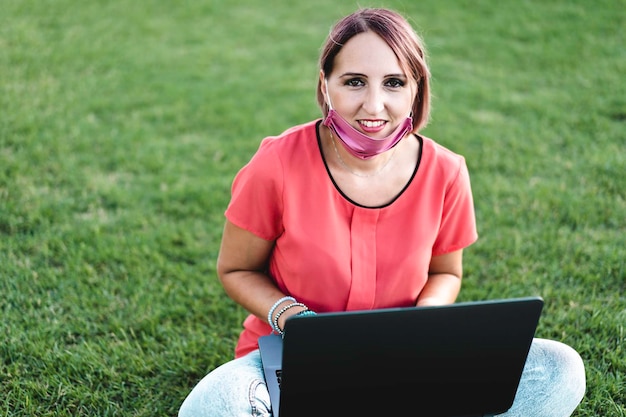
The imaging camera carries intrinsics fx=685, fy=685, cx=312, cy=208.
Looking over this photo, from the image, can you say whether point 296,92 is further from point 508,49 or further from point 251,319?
point 251,319

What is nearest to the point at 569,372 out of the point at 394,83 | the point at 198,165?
the point at 394,83

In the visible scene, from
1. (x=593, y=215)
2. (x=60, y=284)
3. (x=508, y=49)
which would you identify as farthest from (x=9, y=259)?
(x=508, y=49)

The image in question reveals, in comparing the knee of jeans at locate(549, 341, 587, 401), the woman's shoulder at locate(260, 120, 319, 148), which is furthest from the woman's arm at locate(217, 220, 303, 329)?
the knee of jeans at locate(549, 341, 587, 401)

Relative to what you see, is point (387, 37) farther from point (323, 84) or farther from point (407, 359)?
point (407, 359)

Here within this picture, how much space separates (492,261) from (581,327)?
63cm

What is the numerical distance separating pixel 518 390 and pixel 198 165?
2635 millimetres

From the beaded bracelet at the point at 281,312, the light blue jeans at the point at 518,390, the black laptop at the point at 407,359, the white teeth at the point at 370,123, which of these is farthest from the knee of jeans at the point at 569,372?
the white teeth at the point at 370,123

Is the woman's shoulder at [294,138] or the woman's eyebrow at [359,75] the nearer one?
the woman's eyebrow at [359,75]

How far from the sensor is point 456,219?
229 centimetres

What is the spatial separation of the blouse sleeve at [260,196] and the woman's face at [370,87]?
27cm

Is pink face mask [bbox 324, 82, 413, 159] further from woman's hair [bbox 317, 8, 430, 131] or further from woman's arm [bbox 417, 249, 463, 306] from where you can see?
woman's arm [bbox 417, 249, 463, 306]

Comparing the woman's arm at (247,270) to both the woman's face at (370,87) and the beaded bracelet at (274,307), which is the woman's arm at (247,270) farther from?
the woman's face at (370,87)

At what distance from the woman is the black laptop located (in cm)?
30

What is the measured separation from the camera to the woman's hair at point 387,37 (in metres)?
2.03
